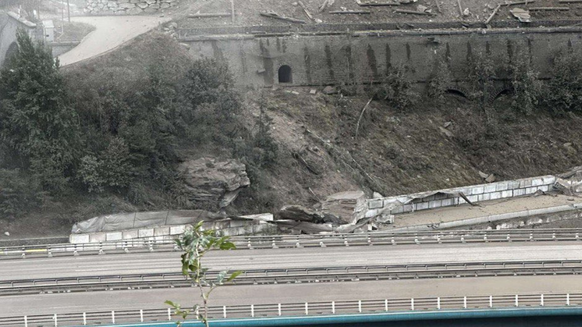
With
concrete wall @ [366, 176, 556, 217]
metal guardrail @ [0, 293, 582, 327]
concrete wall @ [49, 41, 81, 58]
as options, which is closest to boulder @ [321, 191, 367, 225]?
concrete wall @ [366, 176, 556, 217]

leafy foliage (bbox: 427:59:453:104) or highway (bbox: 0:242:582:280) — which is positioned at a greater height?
leafy foliage (bbox: 427:59:453:104)

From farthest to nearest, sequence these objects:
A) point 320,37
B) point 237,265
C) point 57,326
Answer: point 320,37
point 237,265
point 57,326

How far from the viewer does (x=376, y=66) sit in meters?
50.9

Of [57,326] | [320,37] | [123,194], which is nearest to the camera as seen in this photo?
[57,326]

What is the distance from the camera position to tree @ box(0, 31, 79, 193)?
40.6 m

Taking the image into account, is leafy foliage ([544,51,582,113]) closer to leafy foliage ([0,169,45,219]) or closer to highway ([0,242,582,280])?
highway ([0,242,582,280])

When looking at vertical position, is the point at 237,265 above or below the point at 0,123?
below

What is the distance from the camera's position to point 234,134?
143ft

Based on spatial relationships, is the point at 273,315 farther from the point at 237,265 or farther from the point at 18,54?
the point at 18,54

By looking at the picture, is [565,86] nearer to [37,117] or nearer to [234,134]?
[234,134]

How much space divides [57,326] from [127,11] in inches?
1036

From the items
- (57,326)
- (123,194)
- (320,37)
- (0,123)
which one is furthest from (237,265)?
(320,37)

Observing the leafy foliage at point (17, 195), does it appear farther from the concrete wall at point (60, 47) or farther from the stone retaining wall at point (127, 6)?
the stone retaining wall at point (127, 6)

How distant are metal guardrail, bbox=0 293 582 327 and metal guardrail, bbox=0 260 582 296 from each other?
82.5 inches
